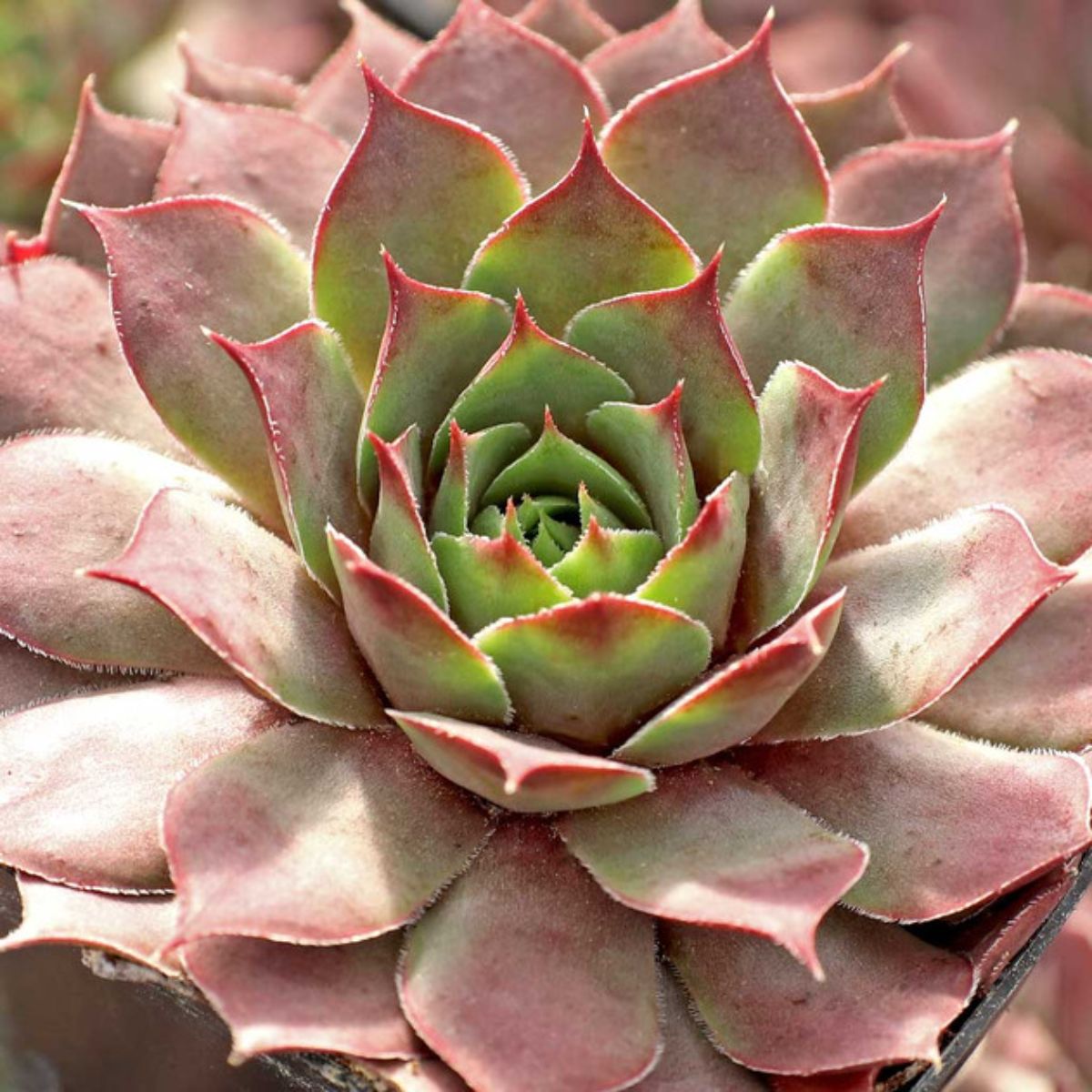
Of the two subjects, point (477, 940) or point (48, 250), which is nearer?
point (477, 940)

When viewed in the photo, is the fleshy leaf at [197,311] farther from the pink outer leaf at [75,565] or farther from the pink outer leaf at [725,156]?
the pink outer leaf at [725,156]

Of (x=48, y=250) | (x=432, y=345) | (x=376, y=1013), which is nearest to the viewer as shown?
(x=376, y=1013)

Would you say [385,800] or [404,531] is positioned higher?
[404,531]

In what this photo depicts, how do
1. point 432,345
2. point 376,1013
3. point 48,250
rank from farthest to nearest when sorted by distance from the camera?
point 48,250 < point 432,345 < point 376,1013

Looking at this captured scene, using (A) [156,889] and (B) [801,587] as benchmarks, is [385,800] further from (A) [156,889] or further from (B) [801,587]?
(B) [801,587]

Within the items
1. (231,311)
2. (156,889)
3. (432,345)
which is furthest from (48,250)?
(156,889)

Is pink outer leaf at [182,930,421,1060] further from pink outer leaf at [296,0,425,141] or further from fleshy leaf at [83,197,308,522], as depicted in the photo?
pink outer leaf at [296,0,425,141]

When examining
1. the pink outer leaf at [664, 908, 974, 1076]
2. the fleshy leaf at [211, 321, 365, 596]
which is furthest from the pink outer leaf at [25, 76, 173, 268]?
the pink outer leaf at [664, 908, 974, 1076]

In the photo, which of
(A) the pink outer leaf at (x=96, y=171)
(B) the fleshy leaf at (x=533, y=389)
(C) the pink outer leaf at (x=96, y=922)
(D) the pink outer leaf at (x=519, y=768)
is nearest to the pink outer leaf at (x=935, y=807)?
(D) the pink outer leaf at (x=519, y=768)
